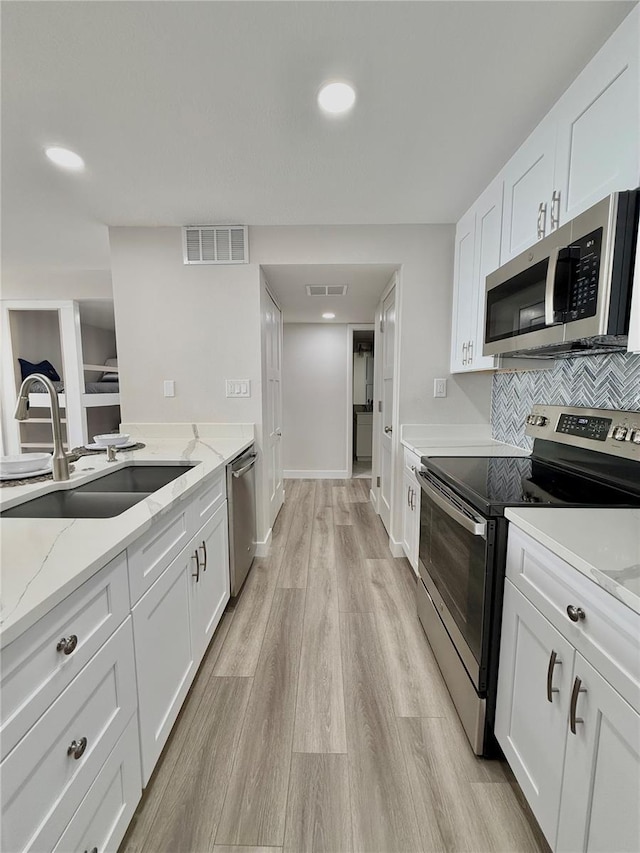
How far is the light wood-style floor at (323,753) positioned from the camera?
1049 mm

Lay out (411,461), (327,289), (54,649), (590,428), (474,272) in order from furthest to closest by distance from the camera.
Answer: (327,289)
(411,461)
(474,272)
(590,428)
(54,649)

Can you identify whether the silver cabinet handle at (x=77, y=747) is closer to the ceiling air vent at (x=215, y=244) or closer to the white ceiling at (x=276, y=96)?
the white ceiling at (x=276, y=96)

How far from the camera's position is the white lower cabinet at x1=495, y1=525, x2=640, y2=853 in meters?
0.70

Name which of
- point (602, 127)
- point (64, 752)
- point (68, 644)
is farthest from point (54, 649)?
point (602, 127)

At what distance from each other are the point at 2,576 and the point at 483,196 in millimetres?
2578

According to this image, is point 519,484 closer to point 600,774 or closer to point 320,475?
point 600,774

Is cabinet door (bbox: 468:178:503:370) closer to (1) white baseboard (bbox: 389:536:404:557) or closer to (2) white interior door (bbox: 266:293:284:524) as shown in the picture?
(1) white baseboard (bbox: 389:536:404:557)

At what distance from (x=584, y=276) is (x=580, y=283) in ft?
0.07

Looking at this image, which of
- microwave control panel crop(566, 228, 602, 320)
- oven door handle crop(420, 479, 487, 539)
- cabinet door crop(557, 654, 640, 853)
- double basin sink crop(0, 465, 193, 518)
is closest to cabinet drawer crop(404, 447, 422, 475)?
oven door handle crop(420, 479, 487, 539)

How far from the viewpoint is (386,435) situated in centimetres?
306

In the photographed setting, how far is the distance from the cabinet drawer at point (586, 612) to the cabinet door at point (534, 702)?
49 millimetres

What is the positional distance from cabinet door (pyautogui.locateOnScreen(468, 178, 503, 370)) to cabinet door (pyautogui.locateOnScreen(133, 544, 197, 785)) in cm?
180

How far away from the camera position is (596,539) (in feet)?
2.91

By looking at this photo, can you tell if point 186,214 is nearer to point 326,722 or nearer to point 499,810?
point 326,722
